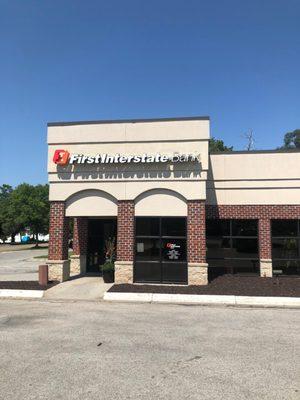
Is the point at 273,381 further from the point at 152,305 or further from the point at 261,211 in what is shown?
→ the point at 261,211

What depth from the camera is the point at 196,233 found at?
17.3 meters

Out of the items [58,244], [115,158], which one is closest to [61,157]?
[115,158]

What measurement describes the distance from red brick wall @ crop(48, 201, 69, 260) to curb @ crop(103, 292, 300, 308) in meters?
3.99

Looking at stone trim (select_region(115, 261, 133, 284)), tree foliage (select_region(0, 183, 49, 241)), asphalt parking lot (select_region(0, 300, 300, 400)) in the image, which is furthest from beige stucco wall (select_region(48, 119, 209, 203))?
tree foliage (select_region(0, 183, 49, 241))

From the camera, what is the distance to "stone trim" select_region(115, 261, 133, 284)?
17469 mm

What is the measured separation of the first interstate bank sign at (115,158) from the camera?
1764 centimetres

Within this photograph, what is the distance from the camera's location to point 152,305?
1400 cm

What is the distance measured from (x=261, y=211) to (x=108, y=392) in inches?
607

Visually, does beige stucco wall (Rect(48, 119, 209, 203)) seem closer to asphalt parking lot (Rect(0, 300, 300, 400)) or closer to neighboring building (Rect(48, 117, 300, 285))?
neighboring building (Rect(48, 117, 300, 285))

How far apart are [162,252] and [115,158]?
5051 mm

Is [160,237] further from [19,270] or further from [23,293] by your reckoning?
[19,270]


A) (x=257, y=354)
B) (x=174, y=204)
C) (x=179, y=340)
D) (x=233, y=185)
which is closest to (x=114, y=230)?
(x=174, y=204)

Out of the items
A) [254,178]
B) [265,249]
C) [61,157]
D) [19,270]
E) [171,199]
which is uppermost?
[61,157]

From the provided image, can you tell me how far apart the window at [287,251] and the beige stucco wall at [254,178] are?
1591mm
